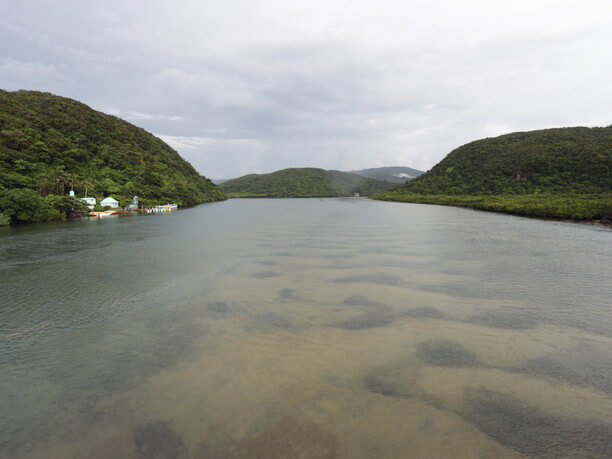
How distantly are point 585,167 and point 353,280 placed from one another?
222ft

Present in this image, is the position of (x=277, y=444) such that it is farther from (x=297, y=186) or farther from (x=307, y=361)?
(x=297, y=186)

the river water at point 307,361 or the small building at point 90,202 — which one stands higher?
the small building at point 90,202

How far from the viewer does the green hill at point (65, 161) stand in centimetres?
3553

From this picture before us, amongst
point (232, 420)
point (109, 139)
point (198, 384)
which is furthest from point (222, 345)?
point (109, 139)

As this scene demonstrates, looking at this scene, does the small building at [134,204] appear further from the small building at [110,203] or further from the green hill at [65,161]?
the small building at [110,203]

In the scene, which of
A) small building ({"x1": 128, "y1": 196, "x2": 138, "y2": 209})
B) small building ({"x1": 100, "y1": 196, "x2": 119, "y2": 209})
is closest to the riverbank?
small building ({"x1": 128, "y1": 196, "x2": 138, "y2": 209})

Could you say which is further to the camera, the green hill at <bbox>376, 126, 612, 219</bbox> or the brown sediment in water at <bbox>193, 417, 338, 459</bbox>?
the green hill at <bbox>376, 126, 612, 219</bbox>

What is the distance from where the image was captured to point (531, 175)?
2410 inches

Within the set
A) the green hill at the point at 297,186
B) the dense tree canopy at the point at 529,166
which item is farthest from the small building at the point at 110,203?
the green hill at the point at 297,186

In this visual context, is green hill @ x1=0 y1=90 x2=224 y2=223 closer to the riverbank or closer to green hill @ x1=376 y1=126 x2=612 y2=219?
the riverbank

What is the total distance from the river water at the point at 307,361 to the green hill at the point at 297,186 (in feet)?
509

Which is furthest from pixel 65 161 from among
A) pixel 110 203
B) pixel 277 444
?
pixel 277 444

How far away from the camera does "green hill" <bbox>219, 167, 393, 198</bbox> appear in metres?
167

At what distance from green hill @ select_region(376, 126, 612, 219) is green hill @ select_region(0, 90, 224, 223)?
6396 centimetres
